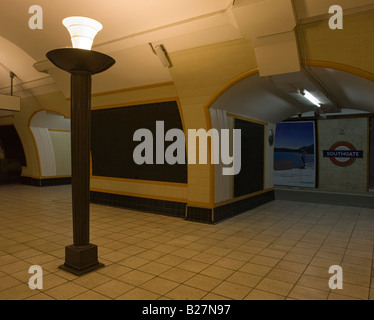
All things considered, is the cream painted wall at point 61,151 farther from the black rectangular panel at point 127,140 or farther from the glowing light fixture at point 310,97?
the glowing light fixture at point 310,97

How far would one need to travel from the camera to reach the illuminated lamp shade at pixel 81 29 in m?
3.30

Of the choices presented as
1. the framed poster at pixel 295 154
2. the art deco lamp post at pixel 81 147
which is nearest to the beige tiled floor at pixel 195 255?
the art deco lamp post at pixel 81 147

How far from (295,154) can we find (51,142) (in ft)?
31.4

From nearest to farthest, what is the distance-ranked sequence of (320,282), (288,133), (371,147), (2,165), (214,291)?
(214,291) → (320,282) → (371,147) → (288,133) → (2,165)

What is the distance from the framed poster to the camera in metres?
10.4

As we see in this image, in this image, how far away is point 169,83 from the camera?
655 cm

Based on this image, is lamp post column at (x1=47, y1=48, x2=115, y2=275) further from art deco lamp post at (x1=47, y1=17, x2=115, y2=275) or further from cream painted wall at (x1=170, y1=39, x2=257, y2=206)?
cream painted wall at (x1=170, y1=39, x2=257, y2=206)

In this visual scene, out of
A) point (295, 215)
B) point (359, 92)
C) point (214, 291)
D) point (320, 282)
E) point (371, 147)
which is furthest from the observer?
point (371, 147)

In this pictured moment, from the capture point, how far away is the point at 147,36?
Answer: 523cm

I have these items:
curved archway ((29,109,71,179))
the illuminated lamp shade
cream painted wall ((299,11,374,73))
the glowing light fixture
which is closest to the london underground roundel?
the glowing light fixture

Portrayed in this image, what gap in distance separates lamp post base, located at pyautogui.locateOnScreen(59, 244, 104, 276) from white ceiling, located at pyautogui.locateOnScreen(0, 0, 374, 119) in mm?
3626

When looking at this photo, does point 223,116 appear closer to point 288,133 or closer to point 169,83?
point 169,83

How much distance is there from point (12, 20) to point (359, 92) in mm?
7197

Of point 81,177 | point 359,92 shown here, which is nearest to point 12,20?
point 81,177
